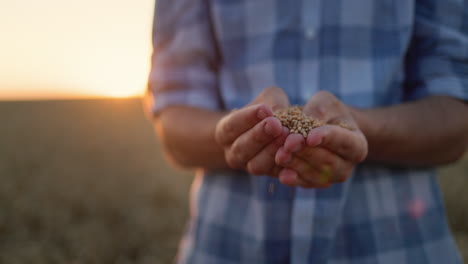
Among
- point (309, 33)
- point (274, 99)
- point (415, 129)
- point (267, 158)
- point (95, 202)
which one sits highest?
point (309, 33)

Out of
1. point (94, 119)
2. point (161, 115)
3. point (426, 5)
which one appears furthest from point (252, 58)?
point (94, 119)

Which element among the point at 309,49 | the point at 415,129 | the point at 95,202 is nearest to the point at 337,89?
the point at 309,49

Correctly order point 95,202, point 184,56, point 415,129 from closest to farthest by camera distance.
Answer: point 415,129
point 184,56
point 95,202

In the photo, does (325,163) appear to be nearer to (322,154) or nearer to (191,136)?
(322,154)

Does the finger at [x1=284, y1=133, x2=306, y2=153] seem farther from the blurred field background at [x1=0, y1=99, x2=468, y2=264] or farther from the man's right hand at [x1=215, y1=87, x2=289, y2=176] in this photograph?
the blurred field background at [x1=0, y1=99, x2=468, y2=264]

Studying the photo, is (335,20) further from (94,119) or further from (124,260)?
(94,119)

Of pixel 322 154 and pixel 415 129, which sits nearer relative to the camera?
pixel 322 154
